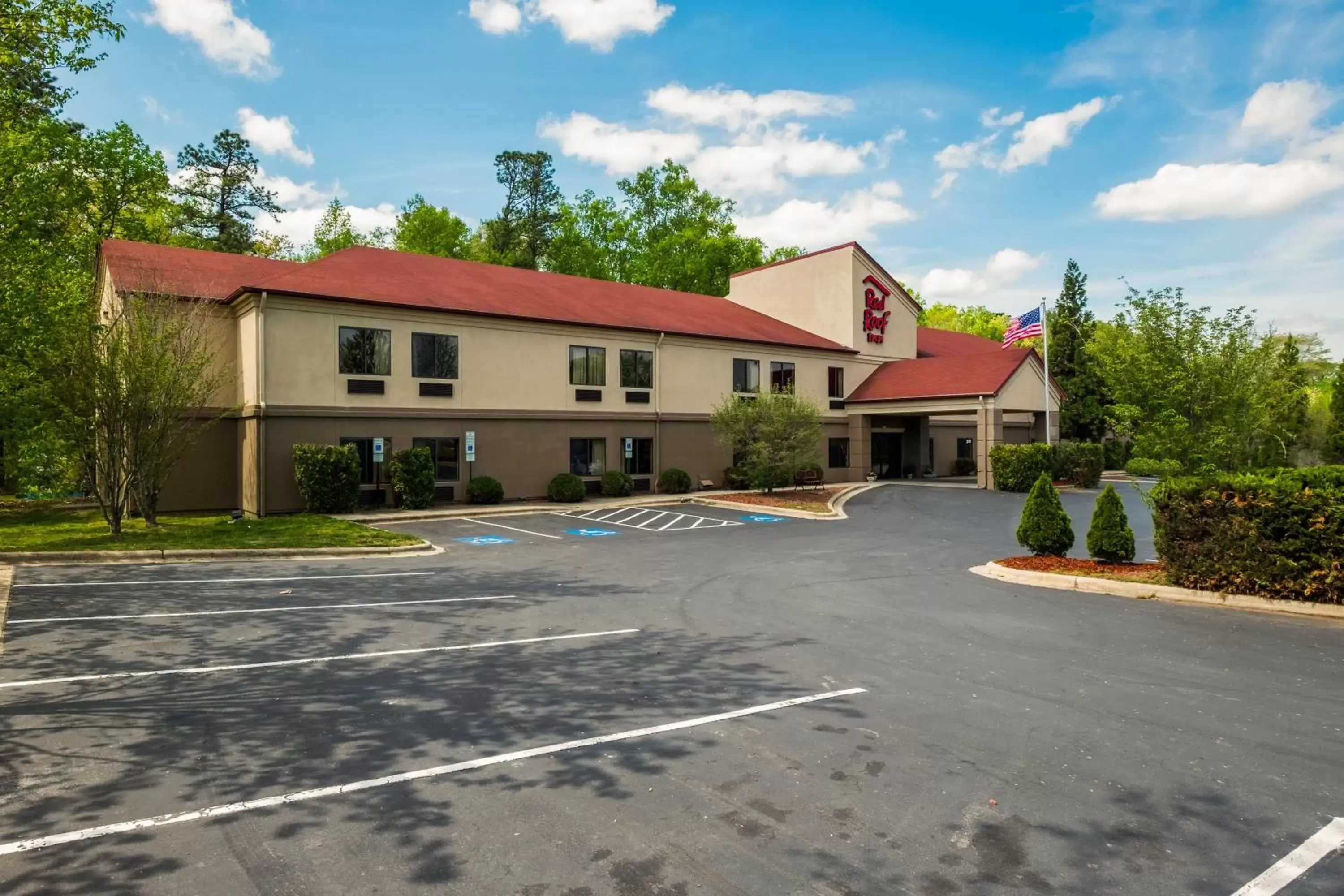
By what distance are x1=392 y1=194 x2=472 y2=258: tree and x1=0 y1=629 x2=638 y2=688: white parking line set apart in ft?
162

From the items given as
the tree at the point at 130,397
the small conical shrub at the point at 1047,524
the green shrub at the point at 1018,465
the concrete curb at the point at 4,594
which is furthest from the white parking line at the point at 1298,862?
the green shrub at the point at 1018,465

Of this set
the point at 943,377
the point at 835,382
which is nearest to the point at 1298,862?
the point at 943,377

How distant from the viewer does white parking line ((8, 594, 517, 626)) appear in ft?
30.5

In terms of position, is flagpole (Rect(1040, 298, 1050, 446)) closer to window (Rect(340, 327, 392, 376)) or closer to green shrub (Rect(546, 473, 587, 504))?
green shrub (Rect(546, 473, 587, 504))

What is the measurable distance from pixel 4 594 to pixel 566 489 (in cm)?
1686

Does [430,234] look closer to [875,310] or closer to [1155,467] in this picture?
[875,310]

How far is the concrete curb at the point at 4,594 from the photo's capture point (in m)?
8.61

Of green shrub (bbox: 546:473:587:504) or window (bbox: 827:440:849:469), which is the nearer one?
green shrub (bbox: 546:473:587:504)

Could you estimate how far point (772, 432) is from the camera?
28.3 m

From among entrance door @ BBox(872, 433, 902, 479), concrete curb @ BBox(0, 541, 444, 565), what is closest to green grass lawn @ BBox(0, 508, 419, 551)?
concrete curb @ BBox(0, 541, 444, 565)

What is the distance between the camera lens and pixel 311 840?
4.22 metres

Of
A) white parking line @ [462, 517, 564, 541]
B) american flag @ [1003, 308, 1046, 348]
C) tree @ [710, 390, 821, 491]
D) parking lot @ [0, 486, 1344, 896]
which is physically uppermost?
american flag @ [1003, 308, 1046, 348]

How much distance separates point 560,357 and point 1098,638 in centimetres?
2172

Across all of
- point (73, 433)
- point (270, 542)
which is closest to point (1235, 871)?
point (270, 542)
